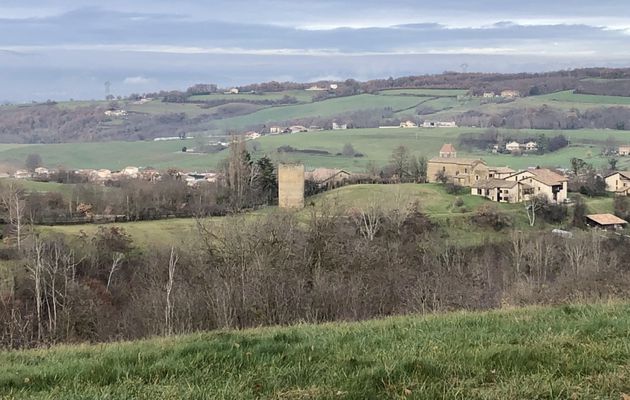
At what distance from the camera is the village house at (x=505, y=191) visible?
66938mm

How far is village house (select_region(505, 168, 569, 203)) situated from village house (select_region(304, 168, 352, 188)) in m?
19.9

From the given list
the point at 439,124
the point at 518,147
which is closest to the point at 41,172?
the point at 518,147

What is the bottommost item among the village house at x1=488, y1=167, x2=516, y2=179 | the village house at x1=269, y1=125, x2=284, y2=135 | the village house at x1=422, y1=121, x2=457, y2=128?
the village house at x1=488, y1=167, x2=516, y2=179

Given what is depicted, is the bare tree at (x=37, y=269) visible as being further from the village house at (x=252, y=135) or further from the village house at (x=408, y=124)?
the village house at (x=408, y=124)

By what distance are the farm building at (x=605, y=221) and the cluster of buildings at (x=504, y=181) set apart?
5.77 metres

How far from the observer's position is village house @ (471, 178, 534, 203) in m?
66.9

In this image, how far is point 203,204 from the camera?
5959cm

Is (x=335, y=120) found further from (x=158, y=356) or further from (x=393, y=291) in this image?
(x=158, y=356)

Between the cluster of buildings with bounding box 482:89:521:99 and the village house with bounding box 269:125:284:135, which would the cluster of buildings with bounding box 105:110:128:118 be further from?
the cluster of buildings with bounding box 482:89:521:99

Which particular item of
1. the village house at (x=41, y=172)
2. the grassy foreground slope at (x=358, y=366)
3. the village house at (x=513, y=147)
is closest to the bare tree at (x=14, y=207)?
the village house at (x=41, y=172)

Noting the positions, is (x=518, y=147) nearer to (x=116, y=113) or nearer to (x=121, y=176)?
(x=121, y=176)

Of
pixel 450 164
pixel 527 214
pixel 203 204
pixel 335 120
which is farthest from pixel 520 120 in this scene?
pixel 203 204

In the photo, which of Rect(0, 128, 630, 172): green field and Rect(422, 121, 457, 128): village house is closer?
Rect(0, 128, 630, 172): green field

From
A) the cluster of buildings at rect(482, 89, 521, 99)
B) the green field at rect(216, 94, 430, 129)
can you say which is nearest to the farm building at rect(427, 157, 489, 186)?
the green field at rect(216, 94, 430, 129)
